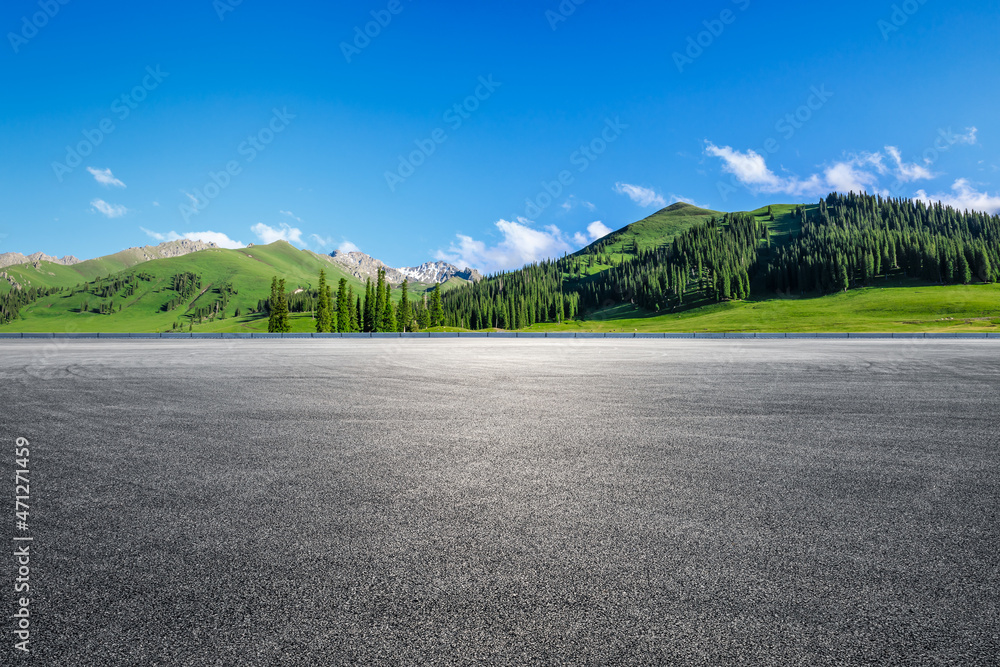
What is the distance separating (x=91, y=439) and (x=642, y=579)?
28.0 feet

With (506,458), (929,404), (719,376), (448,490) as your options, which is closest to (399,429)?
(506,458)

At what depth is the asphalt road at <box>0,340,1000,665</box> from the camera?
299 centimetres

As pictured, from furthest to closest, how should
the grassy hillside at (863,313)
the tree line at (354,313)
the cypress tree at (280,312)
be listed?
the tree line at (354,313)
the cypress tree at (280,312)
the grassy hillside at (863,313)

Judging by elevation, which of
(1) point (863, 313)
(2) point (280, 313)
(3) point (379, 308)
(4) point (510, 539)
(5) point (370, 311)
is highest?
(3) point (379, 308)

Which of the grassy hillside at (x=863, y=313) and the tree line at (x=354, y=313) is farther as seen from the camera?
the tree line at (x=354, y=313)

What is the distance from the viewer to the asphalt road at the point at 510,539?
2.99 metres

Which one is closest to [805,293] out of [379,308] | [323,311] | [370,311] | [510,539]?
A: [379,308]

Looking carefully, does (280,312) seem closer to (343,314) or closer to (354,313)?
(343,314)

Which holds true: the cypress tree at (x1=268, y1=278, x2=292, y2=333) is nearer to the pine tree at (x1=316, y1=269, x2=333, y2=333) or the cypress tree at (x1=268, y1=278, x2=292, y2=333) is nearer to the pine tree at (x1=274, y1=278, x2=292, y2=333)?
the pine tree at (x1=274, y1=278, x2=292, y2=333)

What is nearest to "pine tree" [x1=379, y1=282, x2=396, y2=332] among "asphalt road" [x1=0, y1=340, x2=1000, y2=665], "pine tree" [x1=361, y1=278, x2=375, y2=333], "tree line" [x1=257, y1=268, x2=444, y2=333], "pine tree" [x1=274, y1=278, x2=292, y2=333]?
"tree line" [x1=257, y1=268, x2=444, y2=333]

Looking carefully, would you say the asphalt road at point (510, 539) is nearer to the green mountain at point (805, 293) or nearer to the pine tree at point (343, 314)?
the green mountain at point (805, 293)

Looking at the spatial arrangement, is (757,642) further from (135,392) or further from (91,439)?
(135,392)

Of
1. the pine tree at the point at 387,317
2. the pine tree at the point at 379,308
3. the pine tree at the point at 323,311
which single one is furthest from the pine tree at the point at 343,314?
the pine tree at the point at 387,317

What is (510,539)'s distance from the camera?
14.3 feet
